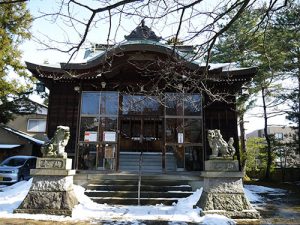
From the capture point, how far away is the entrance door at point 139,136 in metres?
17.5

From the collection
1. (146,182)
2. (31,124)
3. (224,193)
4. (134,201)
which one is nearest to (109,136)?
(146,182)

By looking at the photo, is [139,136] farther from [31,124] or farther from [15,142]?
[31,124]

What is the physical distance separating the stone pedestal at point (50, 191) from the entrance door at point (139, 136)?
9.28 metres

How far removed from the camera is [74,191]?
8.23m

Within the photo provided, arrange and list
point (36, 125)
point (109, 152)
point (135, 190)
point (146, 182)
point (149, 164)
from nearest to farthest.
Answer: point (135, 190)
point (146, 182)
point (109, 152)
point (149, 164)
point (36, 125)

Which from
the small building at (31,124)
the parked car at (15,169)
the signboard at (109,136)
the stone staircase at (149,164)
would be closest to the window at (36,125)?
the small building at (31,124)

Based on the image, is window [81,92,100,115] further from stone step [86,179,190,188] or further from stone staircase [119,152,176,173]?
stone step [86,179,190,188]

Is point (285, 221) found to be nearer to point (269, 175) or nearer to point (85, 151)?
point (85, 151)

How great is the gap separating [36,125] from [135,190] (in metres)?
22.5

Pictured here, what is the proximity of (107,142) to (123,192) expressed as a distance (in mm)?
2702

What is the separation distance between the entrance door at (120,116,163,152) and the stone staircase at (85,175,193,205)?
24.7 ft

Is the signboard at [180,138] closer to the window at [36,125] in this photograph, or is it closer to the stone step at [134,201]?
the stone step at [134,201]

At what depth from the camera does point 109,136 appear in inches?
427

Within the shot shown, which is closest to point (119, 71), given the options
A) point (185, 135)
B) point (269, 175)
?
point (185, 135)
